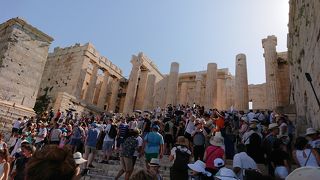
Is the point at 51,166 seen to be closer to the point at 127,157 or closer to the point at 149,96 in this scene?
the point at 127,157

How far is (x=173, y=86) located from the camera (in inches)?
1182

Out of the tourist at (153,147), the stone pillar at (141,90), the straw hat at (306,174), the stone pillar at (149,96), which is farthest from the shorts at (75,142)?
the stone pillar at (141,90)

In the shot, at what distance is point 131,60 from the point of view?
112 feet

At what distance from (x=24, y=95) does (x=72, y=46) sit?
62.4 feet

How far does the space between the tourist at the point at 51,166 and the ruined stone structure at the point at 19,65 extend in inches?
557

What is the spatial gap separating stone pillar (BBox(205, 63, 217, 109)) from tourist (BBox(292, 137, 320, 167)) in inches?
819

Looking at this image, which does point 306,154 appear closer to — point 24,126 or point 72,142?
point 72,142

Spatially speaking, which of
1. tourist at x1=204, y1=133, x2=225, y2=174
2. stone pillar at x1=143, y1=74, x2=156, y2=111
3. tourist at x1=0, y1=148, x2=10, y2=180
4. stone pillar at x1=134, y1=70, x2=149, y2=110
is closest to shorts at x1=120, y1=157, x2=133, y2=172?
tourist at x1=204, y1=133, x2=225, y2=174

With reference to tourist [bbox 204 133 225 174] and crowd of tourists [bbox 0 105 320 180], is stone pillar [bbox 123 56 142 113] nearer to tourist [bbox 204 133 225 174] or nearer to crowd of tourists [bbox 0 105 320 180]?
crowd of tourists [bbox 0 105 320 180]

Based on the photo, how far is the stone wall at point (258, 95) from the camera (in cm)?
3133

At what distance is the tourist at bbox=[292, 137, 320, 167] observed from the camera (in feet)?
17.5

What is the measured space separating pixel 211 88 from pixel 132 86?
9.56 meters

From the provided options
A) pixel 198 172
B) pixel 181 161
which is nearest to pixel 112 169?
pixel 181 161

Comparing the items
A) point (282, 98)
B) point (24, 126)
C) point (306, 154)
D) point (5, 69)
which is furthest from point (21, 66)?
point (282, 98)
